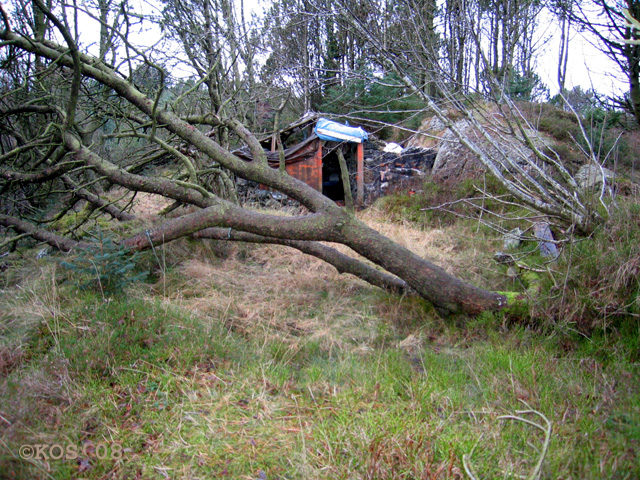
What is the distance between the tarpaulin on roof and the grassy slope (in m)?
8.03

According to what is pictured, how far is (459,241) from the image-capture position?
6.83 m

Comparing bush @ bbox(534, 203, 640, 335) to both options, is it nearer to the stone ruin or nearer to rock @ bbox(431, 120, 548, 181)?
rock @ bbox(431, 120, 548, 181)

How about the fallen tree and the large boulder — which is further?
the large boulder

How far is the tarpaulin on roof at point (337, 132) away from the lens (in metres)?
11.2

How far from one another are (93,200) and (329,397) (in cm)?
561

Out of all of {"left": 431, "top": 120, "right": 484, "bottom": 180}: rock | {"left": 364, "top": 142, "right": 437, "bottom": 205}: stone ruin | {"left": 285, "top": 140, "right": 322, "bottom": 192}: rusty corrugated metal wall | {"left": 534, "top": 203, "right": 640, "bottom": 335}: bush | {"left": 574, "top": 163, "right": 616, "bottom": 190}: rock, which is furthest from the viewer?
{"left": 285, "top": 140, "right": 322, "bottom": 192}: rusty corrugated metal wall

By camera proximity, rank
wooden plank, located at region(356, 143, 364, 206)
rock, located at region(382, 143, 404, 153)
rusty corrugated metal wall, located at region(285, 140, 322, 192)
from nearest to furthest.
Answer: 1. wooden plank, located at region(356, 143, 364, 206)
2. rusty corrugated metal wall, located at region(285, 140, 322, 192)
3. rock, located at region(382, 143, 404, 153)

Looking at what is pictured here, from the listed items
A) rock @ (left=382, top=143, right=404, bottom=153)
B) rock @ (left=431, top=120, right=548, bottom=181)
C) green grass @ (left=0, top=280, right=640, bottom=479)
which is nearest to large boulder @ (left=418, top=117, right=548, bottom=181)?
rock @ (left=431, top=120, right=548, bottom=181)

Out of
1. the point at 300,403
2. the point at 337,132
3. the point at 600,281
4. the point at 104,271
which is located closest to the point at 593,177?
the point at 600,281

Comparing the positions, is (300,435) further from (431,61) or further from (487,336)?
(431,61)

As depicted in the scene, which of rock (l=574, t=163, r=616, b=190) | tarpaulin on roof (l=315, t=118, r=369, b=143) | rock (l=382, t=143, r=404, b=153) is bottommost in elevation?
rock (l=574, t=163, r=616, b=190)

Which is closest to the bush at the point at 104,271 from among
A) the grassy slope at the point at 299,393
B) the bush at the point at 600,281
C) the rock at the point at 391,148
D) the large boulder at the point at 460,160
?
the grassy slope at the point at 299,393

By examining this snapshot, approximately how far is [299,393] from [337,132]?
977 centimetres

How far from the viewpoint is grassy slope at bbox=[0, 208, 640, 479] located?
77.8 inches
